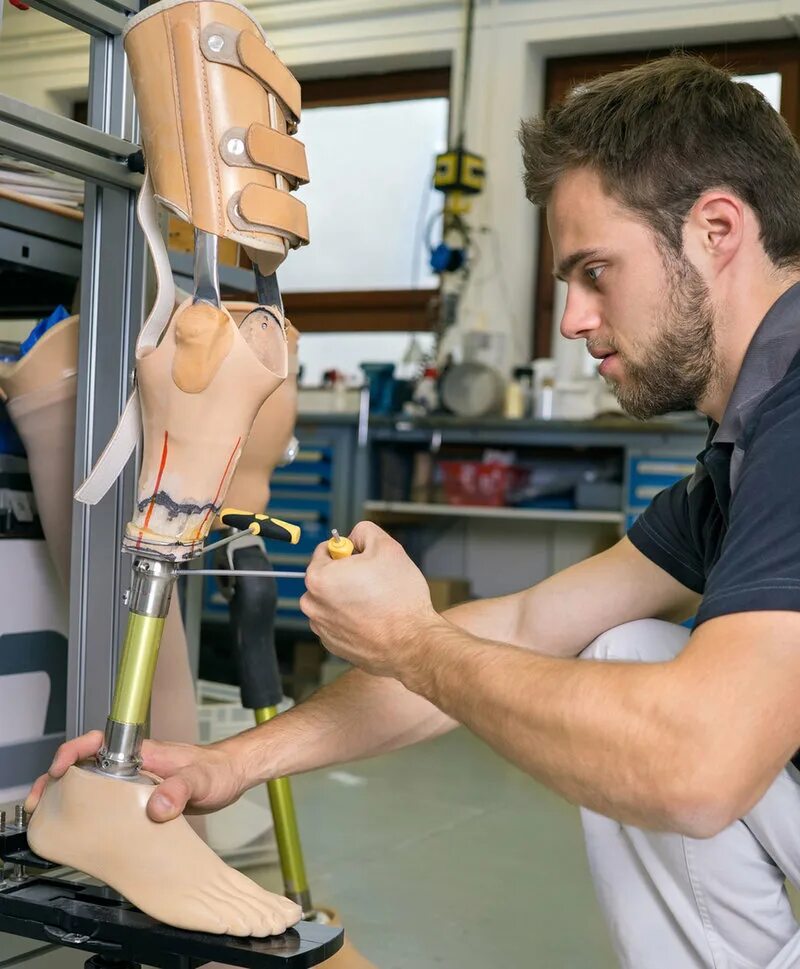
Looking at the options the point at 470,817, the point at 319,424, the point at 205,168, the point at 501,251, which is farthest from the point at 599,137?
the point at 501,251

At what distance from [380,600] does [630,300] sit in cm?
43

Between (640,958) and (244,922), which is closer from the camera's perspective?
(244,922)

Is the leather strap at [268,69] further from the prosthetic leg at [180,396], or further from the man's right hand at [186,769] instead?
the man's right hand at [186,769]

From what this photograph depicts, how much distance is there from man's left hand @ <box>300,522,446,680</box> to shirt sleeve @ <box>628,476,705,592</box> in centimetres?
45

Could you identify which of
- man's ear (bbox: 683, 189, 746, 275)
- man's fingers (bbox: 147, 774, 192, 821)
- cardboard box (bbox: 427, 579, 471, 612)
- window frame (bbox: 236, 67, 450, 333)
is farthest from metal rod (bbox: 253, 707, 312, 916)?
window frame (bbox: 236, 67, 450, 333)

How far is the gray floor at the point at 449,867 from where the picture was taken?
5.93ft

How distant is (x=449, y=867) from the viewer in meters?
2.19

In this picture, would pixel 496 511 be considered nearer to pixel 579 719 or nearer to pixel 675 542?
pixel 675 542

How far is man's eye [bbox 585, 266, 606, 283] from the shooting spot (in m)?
1.23

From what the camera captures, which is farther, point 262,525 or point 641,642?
point 641,642

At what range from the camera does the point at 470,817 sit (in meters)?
2.58

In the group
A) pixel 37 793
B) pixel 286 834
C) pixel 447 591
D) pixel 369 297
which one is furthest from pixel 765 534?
pixel 369 297

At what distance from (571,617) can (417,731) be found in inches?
9.4

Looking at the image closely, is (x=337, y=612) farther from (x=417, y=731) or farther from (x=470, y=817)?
(x=470, y=817)
